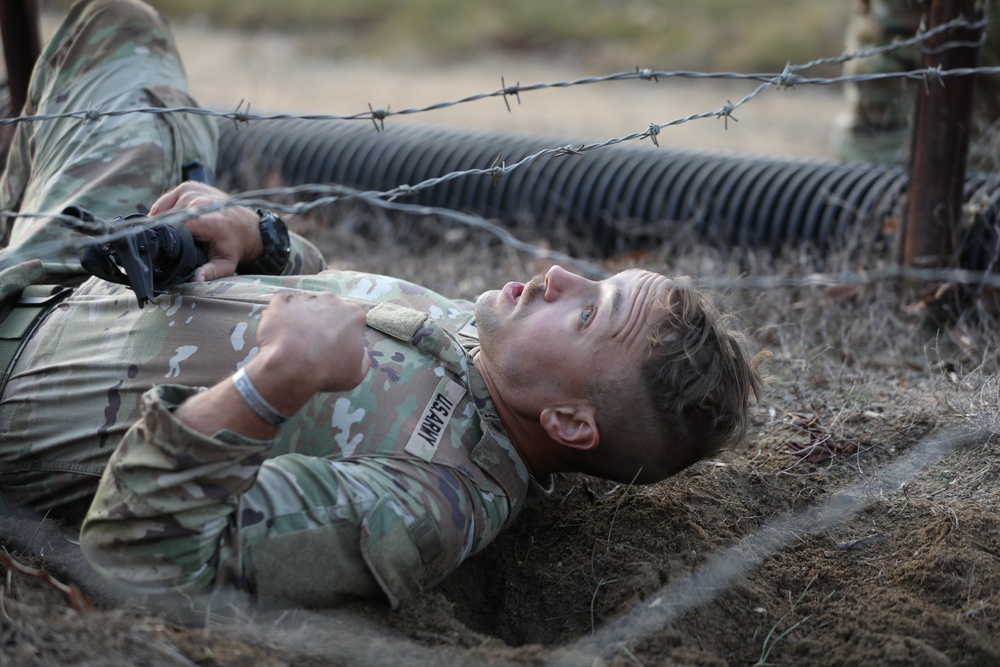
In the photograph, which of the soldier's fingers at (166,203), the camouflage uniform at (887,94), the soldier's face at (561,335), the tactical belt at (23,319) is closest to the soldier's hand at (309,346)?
the soldier's face at (561,335)

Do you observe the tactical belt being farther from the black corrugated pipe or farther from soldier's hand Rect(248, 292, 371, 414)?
the black corrugated pipe

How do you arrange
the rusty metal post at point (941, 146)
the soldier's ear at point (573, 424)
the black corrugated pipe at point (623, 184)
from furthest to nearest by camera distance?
the black corrugated pipe at point (623, 184) → the rusty metal post at point (941, 146) → the soldier's ear at point (573, 424)

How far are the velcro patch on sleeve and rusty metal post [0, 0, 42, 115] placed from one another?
2366 millimetres

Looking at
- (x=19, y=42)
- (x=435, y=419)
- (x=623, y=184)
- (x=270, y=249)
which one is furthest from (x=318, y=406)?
(x=623, y=184)

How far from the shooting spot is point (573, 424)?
2.20 meters

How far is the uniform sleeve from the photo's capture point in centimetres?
175

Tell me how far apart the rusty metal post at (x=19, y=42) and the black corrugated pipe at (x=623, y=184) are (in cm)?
172

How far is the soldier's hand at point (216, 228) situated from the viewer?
2.41 metres

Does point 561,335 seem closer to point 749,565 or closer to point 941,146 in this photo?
point 749,565

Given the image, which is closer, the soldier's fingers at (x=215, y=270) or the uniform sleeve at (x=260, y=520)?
the uniform sleeve at (x=260, y=520)

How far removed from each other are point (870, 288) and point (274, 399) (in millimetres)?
2815

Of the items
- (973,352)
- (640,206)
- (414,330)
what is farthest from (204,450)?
(640,206)

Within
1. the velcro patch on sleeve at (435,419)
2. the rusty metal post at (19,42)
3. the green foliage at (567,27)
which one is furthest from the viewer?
the green foliage at (567,27)

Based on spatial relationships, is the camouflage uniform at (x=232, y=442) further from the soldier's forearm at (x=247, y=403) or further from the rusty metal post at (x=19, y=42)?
the rusty metal post at (x=19, y=42)
